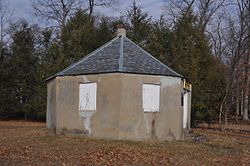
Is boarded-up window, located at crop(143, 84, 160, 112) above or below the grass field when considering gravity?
above

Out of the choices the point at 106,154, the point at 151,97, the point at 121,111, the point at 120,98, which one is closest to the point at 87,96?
the point at 120,98

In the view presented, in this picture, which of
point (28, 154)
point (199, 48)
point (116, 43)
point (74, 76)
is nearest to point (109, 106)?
point (74, 76)

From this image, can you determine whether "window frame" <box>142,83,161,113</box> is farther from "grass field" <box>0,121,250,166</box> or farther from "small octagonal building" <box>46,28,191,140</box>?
"grass field" <box>0,121,250,166</box>

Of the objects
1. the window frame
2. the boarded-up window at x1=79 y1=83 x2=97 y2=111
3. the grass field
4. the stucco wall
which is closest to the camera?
the grass field

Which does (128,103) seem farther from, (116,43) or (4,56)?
(4,56)

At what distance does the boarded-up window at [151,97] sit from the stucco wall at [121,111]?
21cm

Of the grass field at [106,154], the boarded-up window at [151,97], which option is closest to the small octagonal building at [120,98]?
the boarded-up window at [151,97]

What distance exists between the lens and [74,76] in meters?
22.5

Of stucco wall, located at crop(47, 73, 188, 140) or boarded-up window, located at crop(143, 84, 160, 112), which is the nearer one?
stucco wall, located at crop(47, 73, 188, 140)

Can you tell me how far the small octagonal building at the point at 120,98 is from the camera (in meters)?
21.0

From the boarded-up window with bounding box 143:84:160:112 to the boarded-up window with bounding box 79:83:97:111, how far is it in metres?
2.61

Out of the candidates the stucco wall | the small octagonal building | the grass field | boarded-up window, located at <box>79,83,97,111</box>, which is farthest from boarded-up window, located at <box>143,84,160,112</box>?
the grass field

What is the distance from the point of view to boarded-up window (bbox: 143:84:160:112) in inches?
843

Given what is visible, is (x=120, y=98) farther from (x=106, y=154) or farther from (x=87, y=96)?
(x=106, y=154)
